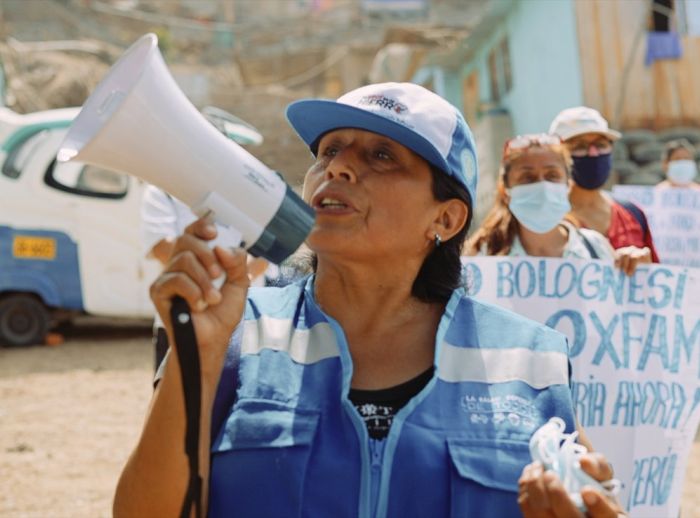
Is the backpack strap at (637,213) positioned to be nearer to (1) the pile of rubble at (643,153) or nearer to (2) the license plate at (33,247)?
(2) the license plate at (33,247)

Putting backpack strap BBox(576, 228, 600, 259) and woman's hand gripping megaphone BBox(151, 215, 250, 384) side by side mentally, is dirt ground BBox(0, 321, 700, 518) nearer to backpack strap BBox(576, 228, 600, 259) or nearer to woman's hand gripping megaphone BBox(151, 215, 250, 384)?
backpack strap BBox(576, 228, 600, 259)

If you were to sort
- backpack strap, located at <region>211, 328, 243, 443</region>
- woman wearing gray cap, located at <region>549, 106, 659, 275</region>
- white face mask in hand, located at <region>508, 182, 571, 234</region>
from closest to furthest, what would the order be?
backpack strap, located at <region>211, 328, 243, 443</region> < white face mask in hand, located at <region>508, 182, 571, 234</region> < woman wearing gray cap, located at <region>549, 106, 659, 275</region>

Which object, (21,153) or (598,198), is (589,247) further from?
(21,153)

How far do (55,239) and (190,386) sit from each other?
28.7ft

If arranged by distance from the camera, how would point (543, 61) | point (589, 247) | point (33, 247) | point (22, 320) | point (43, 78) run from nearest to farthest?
point (589, 247), point (33, 247), point (22, 320), point (543, 61), point (43, 78)

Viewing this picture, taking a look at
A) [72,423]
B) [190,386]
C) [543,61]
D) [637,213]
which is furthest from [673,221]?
[543,61]

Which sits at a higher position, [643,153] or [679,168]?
[643,153]

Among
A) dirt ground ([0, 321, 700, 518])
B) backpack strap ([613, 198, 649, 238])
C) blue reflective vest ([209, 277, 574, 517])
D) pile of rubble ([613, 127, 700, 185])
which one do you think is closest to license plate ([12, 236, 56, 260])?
dirt ground ([0, 321, 700, 518])

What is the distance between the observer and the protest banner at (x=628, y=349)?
3.92 meters

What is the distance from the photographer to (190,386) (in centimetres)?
174

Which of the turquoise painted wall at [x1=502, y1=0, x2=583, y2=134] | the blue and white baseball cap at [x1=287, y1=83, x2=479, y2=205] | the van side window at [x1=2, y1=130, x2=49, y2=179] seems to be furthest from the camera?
the turquoise painted wall at [x1=502, y1=0, x2=583, y2=134]

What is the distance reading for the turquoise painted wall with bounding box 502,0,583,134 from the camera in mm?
13875

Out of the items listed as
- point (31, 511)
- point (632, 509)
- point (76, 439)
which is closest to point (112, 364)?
point (76, 439)

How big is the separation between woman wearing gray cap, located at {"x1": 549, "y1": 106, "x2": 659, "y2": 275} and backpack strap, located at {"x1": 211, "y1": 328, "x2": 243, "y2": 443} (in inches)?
100
